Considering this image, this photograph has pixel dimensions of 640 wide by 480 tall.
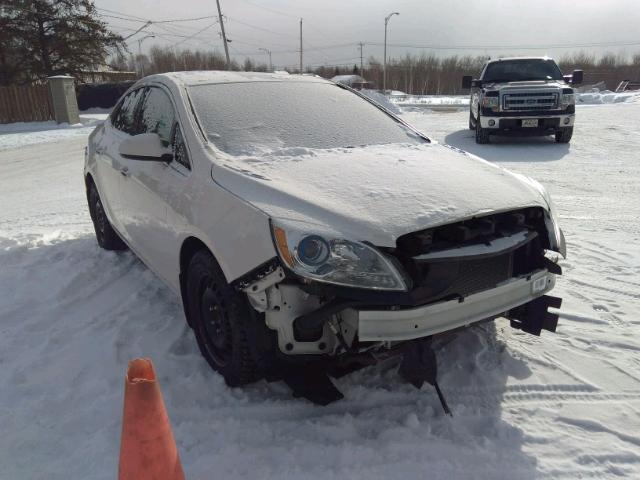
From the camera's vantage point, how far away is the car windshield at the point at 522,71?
37.3 feet

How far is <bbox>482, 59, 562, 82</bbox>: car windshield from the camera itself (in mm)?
11367

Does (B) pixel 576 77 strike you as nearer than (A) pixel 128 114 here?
No

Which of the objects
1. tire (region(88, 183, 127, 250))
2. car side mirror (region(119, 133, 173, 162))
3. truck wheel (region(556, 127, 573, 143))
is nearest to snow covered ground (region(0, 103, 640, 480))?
tire (region(88, 183, 127, 250))

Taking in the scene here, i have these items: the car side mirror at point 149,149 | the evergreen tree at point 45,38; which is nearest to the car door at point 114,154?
the car side mirror at point 149,149

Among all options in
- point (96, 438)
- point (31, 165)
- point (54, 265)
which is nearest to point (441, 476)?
point (96, 438)

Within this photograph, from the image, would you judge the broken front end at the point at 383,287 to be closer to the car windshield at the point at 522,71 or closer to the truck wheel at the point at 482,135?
the truck wheel at the point at 482,135

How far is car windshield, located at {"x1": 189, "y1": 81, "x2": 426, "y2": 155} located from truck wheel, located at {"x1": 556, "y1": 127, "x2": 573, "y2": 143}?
8.13 meters

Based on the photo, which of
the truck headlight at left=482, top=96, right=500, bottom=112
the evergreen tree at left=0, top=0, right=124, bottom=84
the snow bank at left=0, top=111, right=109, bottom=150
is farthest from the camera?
the evergreen tree at left=0, top=0, right=124, bottom=84

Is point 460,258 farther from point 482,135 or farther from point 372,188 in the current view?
point 482,135

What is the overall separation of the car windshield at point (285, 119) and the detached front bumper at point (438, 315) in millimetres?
1427

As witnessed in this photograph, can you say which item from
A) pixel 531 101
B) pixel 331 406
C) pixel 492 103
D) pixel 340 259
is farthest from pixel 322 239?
pixel 531 101

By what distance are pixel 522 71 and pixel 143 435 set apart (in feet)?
39.0

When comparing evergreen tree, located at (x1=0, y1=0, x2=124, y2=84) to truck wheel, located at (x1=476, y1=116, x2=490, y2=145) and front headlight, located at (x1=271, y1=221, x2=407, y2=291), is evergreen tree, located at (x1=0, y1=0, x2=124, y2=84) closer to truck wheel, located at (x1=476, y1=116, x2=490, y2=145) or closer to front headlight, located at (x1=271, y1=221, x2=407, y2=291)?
truck wheel, located at (x1=476, y1=116, x2=490, y2=145)

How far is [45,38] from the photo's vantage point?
26.7 m
